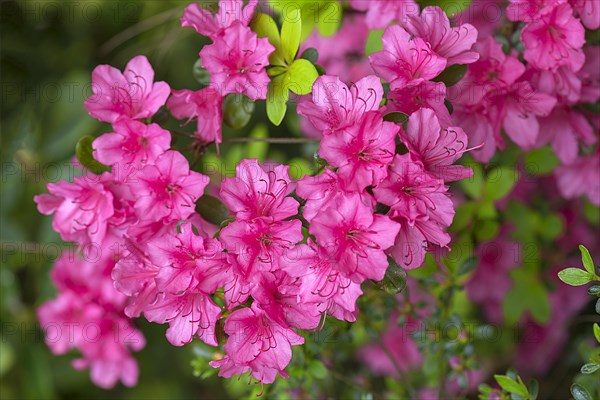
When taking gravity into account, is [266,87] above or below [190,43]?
above

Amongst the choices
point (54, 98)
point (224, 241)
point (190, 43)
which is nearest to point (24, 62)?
point (54, 98)

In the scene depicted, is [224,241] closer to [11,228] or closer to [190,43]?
[11,228]

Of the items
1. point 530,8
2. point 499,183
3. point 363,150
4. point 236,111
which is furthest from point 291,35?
point 499,183

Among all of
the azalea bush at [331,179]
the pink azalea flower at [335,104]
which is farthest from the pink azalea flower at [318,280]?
the pink azalea flower at [335,104]

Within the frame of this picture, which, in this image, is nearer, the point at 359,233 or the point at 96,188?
the point at 359,233

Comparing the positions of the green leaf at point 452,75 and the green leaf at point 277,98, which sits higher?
the green leaf at point 452,75

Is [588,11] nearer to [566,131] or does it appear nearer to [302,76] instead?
[566,131]

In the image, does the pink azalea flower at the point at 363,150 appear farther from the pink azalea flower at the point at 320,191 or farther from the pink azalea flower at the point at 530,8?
the pink azalea flower at the point at 530,8
